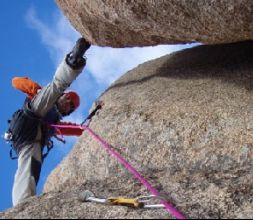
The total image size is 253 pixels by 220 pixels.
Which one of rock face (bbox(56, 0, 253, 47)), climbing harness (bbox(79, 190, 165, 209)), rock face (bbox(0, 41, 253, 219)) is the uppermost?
rock face (bbox(56, 0, 253, 47))

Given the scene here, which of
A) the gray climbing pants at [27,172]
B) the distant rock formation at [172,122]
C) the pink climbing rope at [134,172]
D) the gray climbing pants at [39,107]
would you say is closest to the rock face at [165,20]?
the distant rock formation at [172,122]

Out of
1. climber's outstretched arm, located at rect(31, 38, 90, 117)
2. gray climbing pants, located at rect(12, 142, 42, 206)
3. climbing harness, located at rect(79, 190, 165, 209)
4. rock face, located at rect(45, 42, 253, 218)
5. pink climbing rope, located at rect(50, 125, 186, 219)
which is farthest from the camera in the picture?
climber's outstretched arm, located at rect(31, 38, 90, 117)

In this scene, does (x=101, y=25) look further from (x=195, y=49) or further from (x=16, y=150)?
(x=16, y=150)

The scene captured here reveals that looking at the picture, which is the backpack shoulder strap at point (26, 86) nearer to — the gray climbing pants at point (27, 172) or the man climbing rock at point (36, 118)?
the man climbing rock at point (36, 118)

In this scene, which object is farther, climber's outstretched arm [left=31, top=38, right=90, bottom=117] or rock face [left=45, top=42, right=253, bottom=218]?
climber's outstretched arm [left=31, top=38, right=90, bottom=117]

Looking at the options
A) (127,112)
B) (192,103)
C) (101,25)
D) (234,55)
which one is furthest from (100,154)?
(234,55)

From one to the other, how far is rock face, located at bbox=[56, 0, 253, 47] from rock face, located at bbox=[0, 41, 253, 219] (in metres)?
0.68

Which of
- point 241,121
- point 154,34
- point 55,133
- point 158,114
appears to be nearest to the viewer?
point 241,121

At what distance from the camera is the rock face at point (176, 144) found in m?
3.87

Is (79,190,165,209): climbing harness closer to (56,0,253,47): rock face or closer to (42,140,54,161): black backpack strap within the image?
(56,0,253,47): rock face

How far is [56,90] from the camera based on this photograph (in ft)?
24.6

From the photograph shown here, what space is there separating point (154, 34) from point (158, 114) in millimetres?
1276

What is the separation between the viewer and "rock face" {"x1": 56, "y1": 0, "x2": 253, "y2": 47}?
17.4ft

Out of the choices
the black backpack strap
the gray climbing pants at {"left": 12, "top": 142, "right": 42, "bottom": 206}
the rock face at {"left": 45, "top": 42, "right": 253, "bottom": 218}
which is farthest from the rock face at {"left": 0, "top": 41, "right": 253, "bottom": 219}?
the black backpack strap
